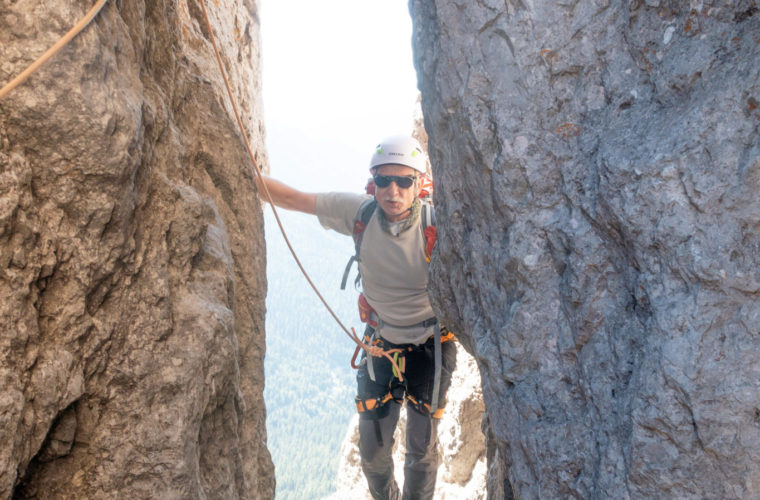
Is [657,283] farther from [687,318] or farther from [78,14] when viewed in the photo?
[78,14]

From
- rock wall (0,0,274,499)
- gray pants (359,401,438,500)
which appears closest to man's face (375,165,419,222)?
rock wall (0,0,274,499)

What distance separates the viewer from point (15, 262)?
1.74m

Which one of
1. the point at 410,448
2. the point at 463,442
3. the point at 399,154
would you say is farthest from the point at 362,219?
the point at 463,442

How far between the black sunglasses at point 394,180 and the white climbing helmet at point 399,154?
147 mm

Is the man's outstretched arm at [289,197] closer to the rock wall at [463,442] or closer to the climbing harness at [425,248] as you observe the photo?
the climbing harness at [425,248]

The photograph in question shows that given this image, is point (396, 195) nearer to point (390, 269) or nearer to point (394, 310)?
point (390, 269)

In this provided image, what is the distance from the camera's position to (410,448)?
4.39 meters

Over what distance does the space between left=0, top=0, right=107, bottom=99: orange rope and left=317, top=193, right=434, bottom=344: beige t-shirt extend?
97.9 inches

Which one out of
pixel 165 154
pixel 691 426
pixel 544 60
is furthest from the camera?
pixel 165 154

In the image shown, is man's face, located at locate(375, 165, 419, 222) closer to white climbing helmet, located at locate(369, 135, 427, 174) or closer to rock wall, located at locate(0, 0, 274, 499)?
white climbing helmet, located at locate(369, 135, 427, 174)

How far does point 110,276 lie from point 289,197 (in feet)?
7.05

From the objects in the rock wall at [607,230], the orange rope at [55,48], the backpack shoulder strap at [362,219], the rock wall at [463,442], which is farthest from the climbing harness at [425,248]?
the rock wall at [463,442]

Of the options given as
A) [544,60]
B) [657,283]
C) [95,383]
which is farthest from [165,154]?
[657,283]

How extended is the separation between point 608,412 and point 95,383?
1.93 metres
